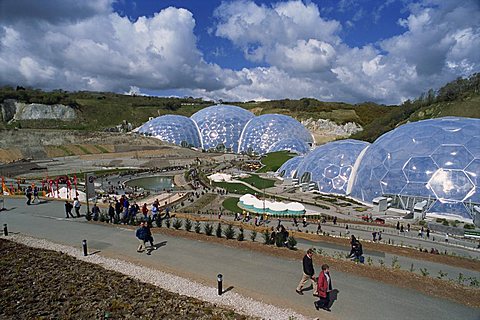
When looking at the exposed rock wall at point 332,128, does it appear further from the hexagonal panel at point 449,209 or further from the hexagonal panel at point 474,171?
the hexagonal panel at point 449,209

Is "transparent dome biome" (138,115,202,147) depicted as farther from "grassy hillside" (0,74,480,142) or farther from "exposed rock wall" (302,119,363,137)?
"exposed rock wall" (302,119,363,137)

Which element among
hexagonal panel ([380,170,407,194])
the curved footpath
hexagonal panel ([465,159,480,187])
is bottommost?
the curved footpath

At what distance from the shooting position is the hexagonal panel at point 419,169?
24.8 metres

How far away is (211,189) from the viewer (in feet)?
115

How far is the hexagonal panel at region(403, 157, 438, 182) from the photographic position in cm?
2478

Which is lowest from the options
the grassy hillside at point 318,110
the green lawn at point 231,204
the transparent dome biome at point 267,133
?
the green lawn at point 231,204

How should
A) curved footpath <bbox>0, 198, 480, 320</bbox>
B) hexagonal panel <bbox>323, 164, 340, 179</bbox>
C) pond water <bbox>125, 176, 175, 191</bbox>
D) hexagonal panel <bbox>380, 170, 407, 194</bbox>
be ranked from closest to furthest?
curved footpath <bbox>0, 198, 480, 320</bbox> → hexagonal panel <bbox>380, 170, 407, 194</bbox> → hexagonal panel <bbox>323, 164, 340, 179</bbox> → pond water <bbox>125, 176, 175, 191</bbox>

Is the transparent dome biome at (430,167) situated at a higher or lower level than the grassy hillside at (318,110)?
lower

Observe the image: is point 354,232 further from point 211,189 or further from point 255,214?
point 211,189

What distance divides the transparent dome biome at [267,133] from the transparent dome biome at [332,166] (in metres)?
32.3

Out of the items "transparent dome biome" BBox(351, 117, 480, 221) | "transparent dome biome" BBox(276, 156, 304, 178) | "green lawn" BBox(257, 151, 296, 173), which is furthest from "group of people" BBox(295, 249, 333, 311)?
"green lawn" BBox(257, 151, 296, 173)

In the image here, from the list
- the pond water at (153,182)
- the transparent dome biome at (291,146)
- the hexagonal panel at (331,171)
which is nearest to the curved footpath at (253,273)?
the hexagonal panel at (331,171)

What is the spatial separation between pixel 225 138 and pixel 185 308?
67644 millimetres

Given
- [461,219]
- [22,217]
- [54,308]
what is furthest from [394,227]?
[22,217]
